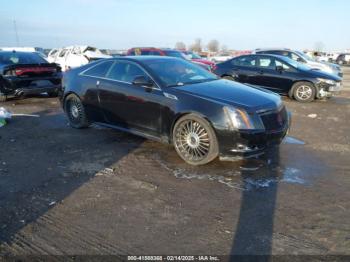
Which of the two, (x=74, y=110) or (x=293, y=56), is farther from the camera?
(x=293, y=56)

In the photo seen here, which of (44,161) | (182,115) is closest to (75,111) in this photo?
(44,161)

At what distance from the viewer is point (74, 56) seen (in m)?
19.0

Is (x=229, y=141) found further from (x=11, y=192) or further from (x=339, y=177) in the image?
(x=11, y=192)

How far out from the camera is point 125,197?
4.10m

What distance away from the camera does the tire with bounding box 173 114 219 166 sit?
4.93 meters

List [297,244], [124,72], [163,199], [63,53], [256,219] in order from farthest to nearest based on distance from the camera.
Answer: [63,53]
[124,72]
[163,199]
[256,219]
[297,244]

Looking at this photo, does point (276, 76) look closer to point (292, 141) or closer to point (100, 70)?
point (292, 141)

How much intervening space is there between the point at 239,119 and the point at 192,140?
0.80 metres

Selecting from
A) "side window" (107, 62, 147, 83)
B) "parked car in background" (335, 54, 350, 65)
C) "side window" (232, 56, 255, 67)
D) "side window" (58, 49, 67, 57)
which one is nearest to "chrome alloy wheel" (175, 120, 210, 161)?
"side window" (107, 62, 147, 83)

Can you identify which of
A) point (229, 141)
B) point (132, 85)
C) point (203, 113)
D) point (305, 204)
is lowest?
point (305, 204)

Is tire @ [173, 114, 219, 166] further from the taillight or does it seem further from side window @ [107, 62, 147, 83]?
the taillight

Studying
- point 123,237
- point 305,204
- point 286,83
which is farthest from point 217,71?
point 123,237

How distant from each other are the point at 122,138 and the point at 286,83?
22.9ft

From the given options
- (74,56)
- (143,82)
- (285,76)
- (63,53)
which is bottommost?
(285,76)
